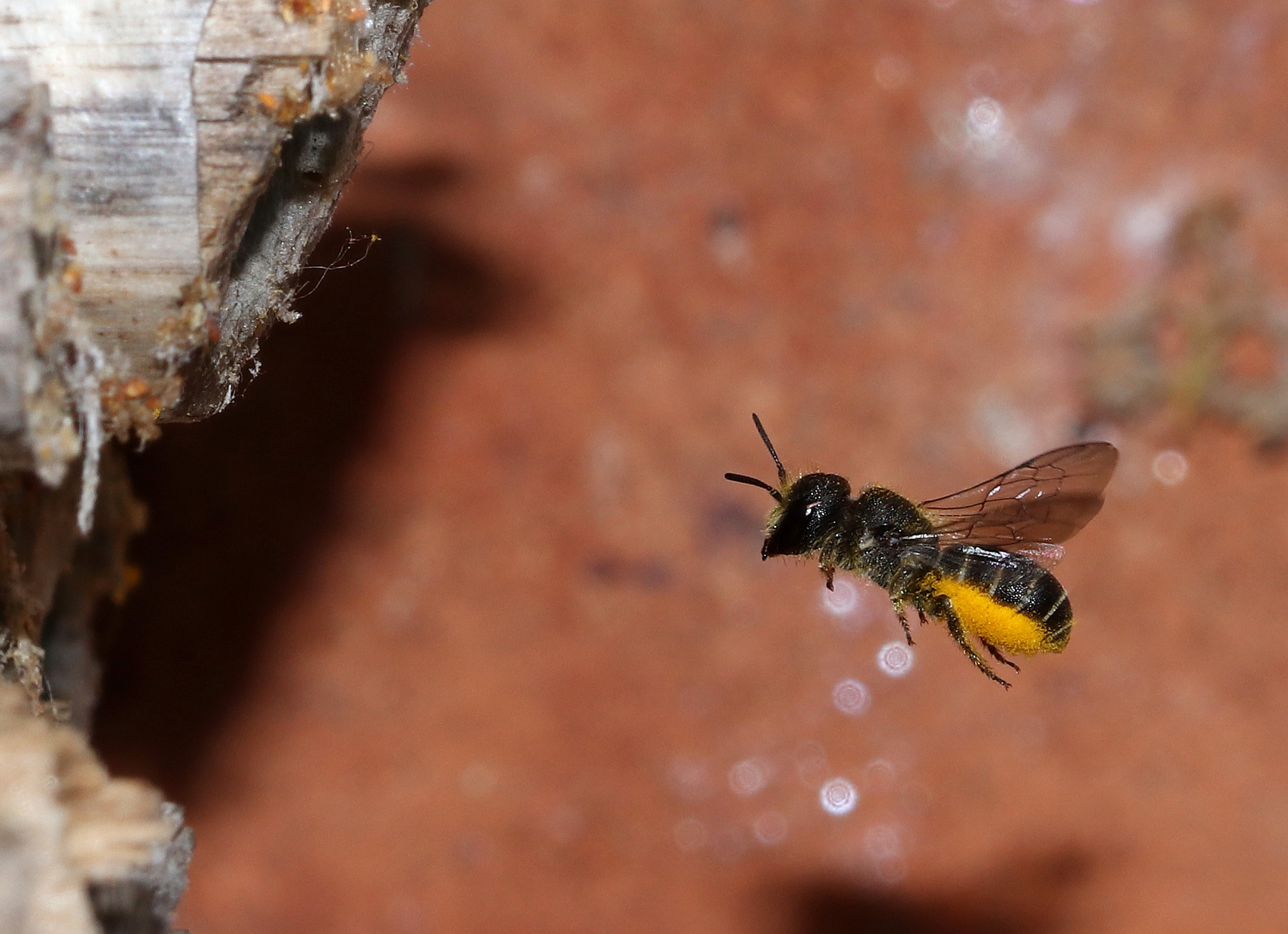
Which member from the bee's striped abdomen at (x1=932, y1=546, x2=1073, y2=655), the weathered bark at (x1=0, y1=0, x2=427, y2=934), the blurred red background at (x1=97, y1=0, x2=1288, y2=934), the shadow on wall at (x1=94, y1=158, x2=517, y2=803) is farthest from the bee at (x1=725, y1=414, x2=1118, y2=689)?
the shadow on wall at (x1=94, y1=158, x2=517, y2=803)

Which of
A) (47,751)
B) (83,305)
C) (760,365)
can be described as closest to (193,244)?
(83,305)

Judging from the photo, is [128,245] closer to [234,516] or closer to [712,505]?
[234,516]

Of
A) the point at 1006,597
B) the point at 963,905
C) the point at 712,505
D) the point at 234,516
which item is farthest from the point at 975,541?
the point at 234,516

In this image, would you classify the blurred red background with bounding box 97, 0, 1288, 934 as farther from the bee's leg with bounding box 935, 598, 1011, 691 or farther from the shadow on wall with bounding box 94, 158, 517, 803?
the bee's leg with bounding box 935, 598, 1011, 691

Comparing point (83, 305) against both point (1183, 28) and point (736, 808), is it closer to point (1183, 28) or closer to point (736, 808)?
point (736, 808)

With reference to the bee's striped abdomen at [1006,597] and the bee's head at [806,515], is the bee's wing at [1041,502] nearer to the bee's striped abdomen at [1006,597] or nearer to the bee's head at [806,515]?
the bee's striped abdomen at [1006,597]
